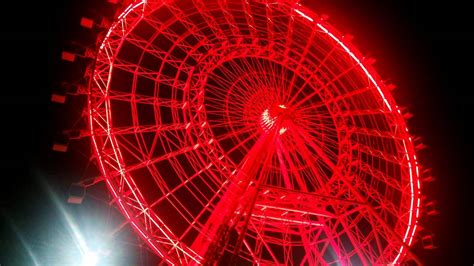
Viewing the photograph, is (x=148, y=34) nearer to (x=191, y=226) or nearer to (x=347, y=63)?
(x=191, y=226)

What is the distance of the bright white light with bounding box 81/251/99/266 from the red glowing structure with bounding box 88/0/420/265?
128 cm

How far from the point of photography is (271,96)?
14289mm

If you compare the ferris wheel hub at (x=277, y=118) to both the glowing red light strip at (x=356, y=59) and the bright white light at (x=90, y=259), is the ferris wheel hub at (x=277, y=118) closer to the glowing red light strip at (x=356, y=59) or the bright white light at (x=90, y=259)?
the glowing red light strip at (x=356, y=59)

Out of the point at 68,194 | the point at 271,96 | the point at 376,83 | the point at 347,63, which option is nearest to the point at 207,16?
the point at 271,96

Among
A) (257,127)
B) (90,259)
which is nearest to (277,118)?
(257,127)

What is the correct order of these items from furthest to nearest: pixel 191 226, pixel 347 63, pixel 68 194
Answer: pixel 347 63, pixel 191 226, pixel 68 194

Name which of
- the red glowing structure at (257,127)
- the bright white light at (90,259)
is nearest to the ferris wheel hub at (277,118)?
the red glowing structure at (257,127)

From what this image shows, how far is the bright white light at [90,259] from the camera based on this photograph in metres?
11.1

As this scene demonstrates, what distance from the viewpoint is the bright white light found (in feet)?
36.5

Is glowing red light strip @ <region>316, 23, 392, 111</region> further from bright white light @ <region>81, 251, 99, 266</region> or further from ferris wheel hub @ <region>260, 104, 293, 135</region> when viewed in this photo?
bright white light @ <region>81, 251, 99, 266</region>

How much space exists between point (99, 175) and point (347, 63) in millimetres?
9594

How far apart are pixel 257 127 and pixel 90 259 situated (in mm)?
6499

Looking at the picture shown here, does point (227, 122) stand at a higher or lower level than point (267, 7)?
lower

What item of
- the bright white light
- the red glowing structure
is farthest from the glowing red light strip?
the bright white light
